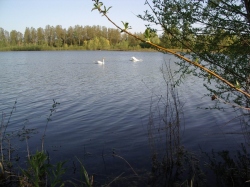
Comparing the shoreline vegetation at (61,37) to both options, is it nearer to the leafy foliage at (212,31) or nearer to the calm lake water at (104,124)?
the calm lake water at (104,124)

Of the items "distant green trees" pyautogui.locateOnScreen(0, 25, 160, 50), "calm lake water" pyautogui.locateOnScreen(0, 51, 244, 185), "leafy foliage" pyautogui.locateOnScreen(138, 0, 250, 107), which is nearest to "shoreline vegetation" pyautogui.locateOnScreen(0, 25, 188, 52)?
"distant green trees" pyautogui.locateOnScreen(0, 25, 160, 50)

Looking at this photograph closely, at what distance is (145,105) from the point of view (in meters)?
12.2

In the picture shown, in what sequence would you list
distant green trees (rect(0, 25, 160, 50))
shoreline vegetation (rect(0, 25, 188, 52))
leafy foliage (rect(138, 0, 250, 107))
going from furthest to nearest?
distant green trees (rect(0, 25, 160, 50)) → shoreline vegetation (rect(0, 25, 188, 52)) → leafy foliage (rect(138, 0, 250, 107))

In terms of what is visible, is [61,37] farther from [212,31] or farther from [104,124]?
[212,31]

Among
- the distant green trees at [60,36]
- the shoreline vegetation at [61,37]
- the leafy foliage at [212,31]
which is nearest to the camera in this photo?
the leafy foliage at [212,31]

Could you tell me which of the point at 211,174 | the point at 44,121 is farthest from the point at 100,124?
the point at 211,174

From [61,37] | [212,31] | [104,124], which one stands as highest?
[61,37]

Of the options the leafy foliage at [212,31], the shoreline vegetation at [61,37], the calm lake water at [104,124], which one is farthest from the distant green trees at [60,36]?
the leafy foliage at [212,31]

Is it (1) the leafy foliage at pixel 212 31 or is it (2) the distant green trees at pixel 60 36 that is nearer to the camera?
(1) the leafy foliage at pixel 212 31

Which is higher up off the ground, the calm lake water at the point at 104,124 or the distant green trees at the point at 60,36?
the distant green trees at the point at 60,36

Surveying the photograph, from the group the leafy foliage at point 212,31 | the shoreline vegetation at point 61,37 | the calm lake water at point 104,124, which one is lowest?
the calm lake water at point 104,124

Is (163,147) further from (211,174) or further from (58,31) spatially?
(58,31)

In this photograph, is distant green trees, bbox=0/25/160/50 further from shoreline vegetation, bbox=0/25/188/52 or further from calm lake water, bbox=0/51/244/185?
calm lake water, bbox=0/51/244/185

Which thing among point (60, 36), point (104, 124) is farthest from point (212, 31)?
point (60, 36)
